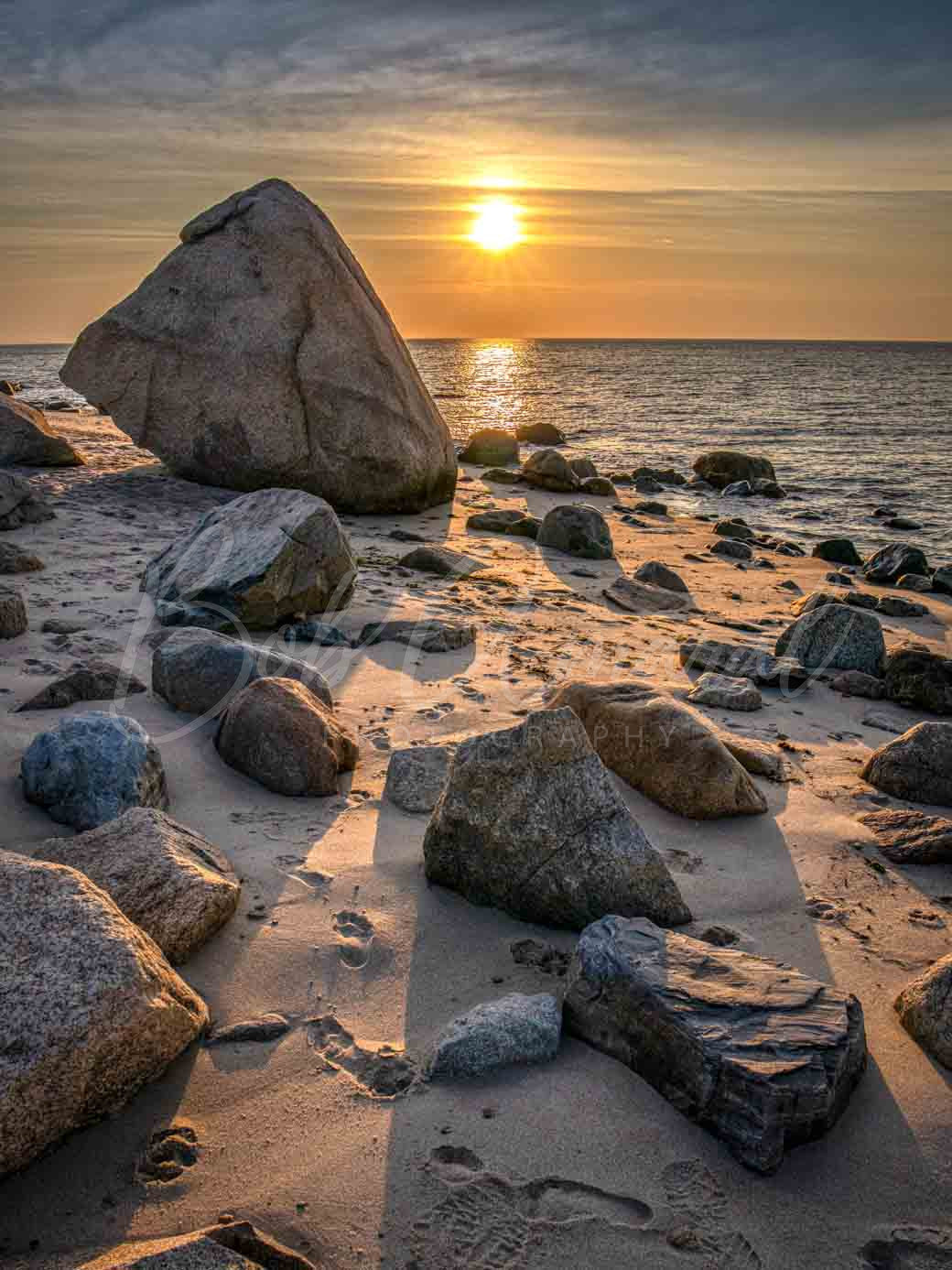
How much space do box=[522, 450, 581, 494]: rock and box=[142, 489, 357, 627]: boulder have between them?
277 inches

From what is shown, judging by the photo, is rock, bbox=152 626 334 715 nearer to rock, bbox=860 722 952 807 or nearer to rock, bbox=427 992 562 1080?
rock, bbox=427 992 562 1080

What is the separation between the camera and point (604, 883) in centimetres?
305

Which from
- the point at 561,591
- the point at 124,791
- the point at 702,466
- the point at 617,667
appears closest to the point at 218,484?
the point at 561,591

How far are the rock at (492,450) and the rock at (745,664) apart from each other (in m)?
9.96

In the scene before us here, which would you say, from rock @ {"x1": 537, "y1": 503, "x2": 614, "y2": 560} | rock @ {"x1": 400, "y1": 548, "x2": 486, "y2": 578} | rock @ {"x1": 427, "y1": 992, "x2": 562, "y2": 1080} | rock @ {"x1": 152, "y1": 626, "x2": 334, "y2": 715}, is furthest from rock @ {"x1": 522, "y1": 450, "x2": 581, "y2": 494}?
rock @ {"x1": 427, "y1": 992, "x2": 562, "y2": 1080}

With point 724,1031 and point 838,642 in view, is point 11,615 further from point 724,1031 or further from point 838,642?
point 838,642

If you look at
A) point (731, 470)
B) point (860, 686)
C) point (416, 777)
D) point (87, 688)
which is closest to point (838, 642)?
point (860, 686)

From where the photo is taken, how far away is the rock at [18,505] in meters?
7.60

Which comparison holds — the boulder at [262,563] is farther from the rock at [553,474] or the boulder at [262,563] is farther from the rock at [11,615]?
the rock at [553,474]

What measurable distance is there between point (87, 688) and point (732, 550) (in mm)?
7356

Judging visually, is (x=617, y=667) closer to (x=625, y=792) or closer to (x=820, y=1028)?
(x=625, y=792)

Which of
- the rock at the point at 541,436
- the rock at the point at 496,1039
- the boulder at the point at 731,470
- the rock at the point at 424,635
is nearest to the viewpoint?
the rock at the point at 496,1039

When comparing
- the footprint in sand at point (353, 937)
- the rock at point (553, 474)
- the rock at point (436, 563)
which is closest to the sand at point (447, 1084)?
the footprint in sand at point (353, 937)

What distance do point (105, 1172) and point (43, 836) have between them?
138 cm
